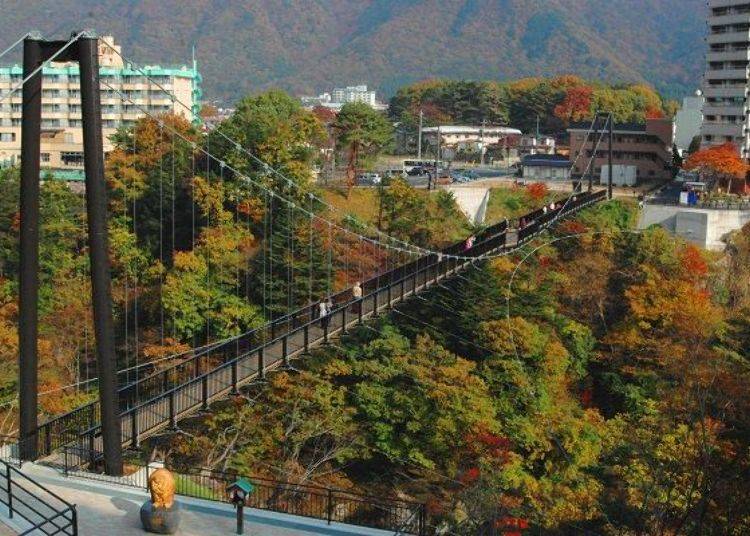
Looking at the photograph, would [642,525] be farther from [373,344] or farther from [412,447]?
[373,344]

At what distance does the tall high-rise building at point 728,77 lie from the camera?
47.9 m

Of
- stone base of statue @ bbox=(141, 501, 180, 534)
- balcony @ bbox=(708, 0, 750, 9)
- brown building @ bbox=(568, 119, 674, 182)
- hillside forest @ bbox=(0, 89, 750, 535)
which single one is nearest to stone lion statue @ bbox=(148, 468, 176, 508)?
stone base of statue @ bbox=(141, 501, 180, 534)

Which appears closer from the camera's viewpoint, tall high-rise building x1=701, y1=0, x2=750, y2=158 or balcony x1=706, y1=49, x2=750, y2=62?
tall high-rise building x1=701, y1=0, x2=750, y2=158

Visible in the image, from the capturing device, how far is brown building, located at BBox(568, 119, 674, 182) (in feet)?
170

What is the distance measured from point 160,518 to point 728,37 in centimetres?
4606

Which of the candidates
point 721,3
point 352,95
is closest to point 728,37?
point 721,3

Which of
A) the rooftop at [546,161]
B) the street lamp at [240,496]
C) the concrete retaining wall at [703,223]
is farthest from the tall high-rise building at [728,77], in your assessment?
the street lamp at [240,496]

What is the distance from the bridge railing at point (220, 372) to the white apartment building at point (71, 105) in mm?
32128

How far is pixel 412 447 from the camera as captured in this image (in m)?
23.5

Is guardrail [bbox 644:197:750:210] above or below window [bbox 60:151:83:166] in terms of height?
below

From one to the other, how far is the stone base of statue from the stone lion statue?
2.4 inches

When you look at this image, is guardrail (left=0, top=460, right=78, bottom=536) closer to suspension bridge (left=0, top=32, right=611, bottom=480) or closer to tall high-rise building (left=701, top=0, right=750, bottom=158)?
suspension bridge (left=0, top=32, right=611, bottom=480)

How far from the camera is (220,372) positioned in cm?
1486

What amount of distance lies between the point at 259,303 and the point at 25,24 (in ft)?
491
